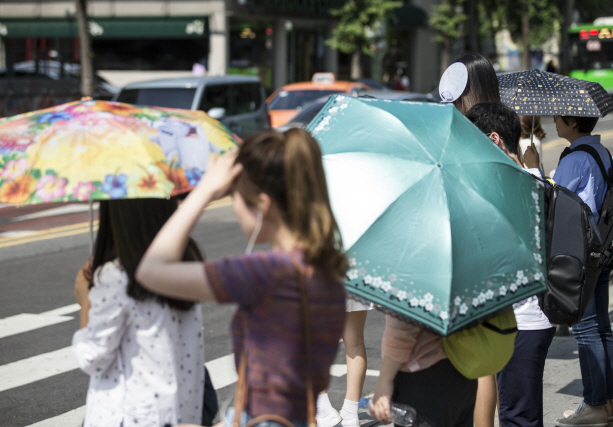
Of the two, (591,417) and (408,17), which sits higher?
(408,17)

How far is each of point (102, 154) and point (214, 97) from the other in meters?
11.7

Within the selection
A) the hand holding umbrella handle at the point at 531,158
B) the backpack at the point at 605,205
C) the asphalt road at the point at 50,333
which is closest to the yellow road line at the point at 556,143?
the asphalt road at the point at 50,333

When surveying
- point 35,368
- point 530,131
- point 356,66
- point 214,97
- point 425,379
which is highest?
point 530,131

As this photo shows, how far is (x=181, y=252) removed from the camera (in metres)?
1.93

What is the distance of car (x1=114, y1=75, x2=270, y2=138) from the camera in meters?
13.3

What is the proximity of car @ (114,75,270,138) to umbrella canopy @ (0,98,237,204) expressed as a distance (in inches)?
395

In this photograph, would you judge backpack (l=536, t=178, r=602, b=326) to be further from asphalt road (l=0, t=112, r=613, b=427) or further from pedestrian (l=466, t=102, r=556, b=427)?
asphalt road (l=0, t=112, r=613, b=427)

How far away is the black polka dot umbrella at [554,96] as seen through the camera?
162 inches

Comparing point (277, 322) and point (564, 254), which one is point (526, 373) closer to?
point (564, 254)

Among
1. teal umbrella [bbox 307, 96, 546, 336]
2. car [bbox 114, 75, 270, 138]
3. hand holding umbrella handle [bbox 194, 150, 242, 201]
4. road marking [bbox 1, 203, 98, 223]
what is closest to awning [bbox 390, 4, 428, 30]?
car [bbox 114, 75, 270, 138]

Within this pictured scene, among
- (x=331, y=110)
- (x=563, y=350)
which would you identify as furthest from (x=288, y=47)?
(x=331, y=110)

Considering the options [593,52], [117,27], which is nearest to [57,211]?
[117,27]

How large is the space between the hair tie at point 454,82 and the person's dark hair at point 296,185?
7.04ft

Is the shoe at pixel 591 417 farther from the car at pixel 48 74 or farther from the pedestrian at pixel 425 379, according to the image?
the car at pixel 48 74
